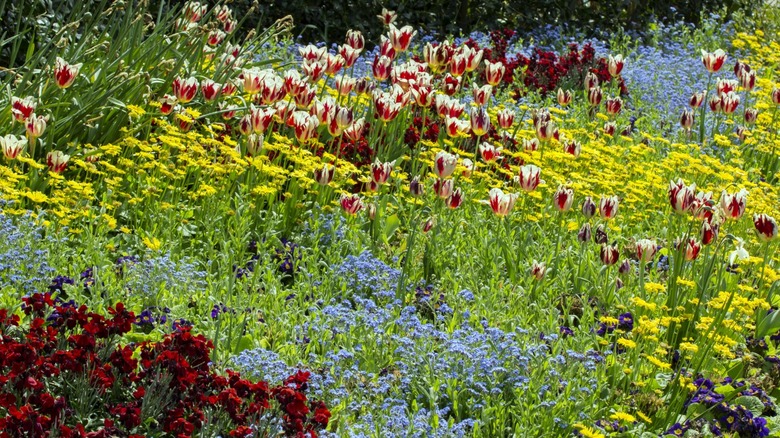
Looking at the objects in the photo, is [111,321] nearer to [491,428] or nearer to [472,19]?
[491,428]

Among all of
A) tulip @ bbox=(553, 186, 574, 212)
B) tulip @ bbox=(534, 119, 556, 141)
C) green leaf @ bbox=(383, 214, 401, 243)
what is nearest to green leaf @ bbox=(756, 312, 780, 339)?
tulip @ bbox=(553, 186, 574, 212)

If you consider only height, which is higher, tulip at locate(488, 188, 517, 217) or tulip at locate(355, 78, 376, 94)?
tulip at locate(355, 78, 376, 94)

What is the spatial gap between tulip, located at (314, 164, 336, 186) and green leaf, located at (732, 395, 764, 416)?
82.7 inches

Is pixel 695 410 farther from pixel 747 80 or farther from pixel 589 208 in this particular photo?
pixel 747 80

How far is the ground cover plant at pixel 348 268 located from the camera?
3.38 meters

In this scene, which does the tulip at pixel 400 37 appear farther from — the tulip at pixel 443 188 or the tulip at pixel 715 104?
the tulip at pixel 715 104

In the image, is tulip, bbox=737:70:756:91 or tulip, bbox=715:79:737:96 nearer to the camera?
tulip, bbox=715:79:737:96

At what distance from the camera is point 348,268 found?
4629 mm

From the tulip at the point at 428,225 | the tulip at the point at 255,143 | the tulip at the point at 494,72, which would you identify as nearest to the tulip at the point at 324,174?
the tulip at the point at 255,143

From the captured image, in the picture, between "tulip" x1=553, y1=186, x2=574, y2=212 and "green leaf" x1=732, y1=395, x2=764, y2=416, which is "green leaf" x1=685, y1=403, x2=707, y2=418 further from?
"tulip" x1=553, y1=186, x2=574, y2=212

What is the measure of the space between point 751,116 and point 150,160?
3874 millimetres

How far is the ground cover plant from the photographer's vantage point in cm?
338

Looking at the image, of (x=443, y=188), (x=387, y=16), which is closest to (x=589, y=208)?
(x=443, y=188)

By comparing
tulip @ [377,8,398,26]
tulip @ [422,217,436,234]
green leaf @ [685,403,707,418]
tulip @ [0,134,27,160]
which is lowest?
green leaf @ [685,403,707,418]
